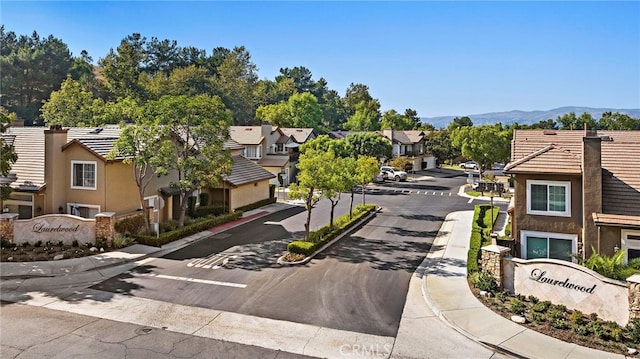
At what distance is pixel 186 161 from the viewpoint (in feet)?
80.1

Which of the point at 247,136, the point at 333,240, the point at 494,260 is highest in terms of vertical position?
the point at 247,136

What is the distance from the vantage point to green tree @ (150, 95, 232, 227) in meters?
24.5

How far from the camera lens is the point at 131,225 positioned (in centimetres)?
2355

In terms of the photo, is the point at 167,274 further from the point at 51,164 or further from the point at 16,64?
the point at 16,64

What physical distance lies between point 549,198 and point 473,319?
24.6 feet

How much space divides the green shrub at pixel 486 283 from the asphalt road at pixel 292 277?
2613 millimetres

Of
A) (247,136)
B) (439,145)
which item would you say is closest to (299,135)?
(247,136)

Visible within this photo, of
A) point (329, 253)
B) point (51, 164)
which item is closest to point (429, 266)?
point (329, 253)

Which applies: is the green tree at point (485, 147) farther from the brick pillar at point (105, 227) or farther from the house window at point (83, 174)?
the brick pillar at point (105, 227)

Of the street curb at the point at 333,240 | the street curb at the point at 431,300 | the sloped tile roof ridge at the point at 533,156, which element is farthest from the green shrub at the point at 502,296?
the street curb at the point at 333,240

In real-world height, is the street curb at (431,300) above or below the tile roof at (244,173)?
below

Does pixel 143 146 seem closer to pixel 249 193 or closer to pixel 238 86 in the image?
pixel 249 193

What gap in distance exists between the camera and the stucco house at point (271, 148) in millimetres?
49938

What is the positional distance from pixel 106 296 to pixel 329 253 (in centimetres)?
1008
